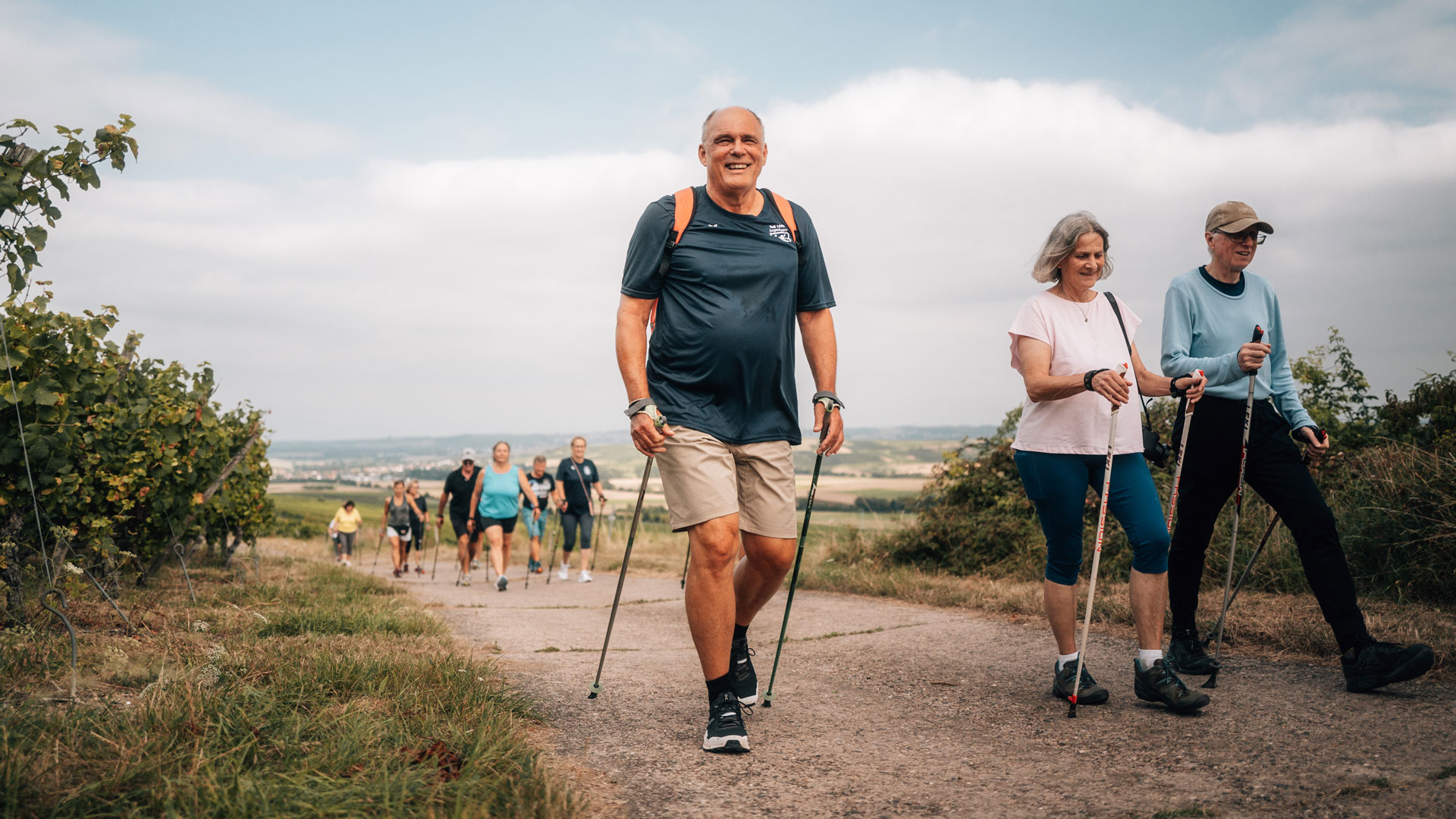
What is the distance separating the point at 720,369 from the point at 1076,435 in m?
1.61

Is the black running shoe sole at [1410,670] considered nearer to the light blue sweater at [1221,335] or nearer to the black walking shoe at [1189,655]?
the black walking shoe at [1189,655]

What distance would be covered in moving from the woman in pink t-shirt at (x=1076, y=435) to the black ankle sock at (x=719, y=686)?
1508mm

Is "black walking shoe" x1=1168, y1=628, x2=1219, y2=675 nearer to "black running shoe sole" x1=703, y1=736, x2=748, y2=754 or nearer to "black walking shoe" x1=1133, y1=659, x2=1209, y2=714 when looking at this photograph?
"black walking shoe" x1=1133, y1=659, x2=1209, y2=714

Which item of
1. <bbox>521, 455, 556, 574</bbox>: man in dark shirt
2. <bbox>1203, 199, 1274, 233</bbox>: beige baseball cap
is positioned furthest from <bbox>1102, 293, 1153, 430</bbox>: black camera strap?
<bbox>521, 455, 556, 574</bbox>: man in dark shirt

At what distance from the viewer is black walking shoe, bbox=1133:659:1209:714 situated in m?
3.70

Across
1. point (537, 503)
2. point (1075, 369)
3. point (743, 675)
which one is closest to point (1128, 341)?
point (1075, 369)

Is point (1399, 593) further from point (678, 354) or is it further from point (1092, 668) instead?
point (678, 354)

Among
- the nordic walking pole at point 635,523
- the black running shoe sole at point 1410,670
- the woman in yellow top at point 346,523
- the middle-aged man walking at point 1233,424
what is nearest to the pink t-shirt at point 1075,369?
the middle-aged man walking at point 1233,424

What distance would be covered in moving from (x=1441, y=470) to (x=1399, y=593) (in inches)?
39.4

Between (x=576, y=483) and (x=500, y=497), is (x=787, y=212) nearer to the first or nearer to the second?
(x=500, y=497)

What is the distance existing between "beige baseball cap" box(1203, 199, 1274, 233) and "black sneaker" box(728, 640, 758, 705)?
294 cm

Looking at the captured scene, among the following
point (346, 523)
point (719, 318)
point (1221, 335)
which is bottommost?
point (346, 523)

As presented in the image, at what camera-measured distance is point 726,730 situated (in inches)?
135

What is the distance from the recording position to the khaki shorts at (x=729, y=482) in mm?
3635
